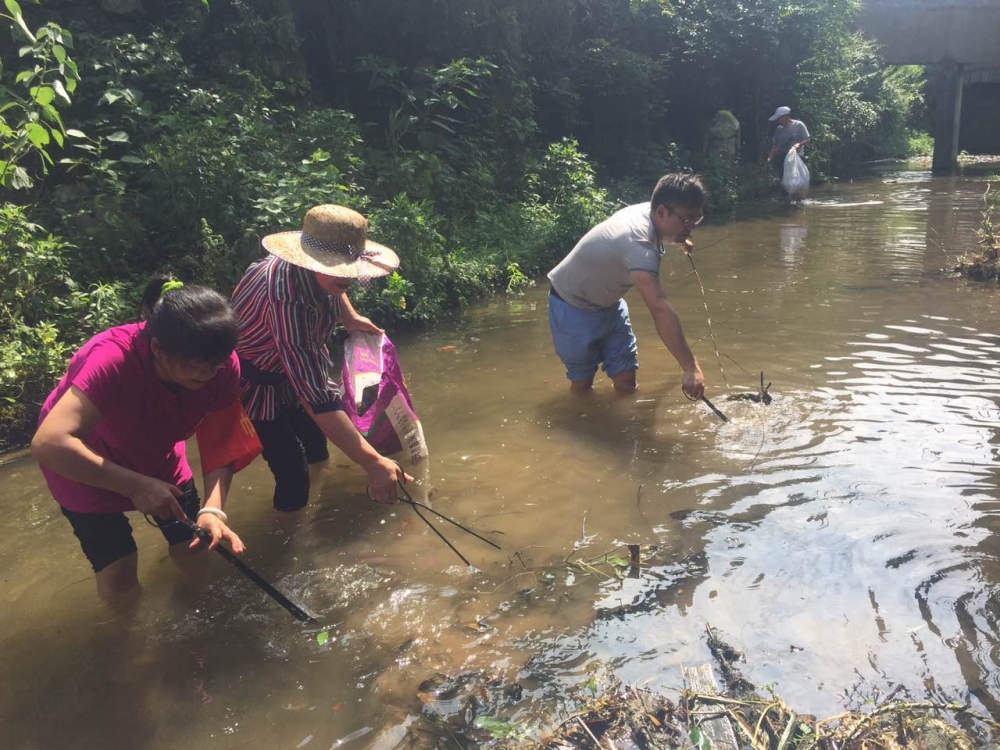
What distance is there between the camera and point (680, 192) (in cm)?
391

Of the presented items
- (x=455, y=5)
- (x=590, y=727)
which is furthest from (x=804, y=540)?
(x=455, y=5)

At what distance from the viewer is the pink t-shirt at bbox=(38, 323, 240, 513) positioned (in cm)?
221

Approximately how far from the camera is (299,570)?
124 inches

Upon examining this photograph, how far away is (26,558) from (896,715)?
336cm

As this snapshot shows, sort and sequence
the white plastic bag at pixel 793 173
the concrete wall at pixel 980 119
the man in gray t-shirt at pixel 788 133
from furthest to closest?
the concrete wall at pixel 980 119
the man in gray t-shirt at pixel 788 133
the white plastic bag at pixel 793 173

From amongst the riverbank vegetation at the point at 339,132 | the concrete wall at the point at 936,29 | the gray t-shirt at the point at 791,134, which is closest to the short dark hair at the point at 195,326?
the riverbank vegetation at the point at 339,132

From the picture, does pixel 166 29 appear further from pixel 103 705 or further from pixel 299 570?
pixel 103 705

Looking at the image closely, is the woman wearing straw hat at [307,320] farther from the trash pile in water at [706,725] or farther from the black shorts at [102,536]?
the trash pile in water at [706,725]

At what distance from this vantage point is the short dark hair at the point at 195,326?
2070 mm

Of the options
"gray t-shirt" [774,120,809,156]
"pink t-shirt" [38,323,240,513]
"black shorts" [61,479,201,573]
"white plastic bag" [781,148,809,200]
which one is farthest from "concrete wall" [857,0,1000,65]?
"black shorts" [61,479,201,573]

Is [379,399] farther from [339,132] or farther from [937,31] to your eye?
[937,31]

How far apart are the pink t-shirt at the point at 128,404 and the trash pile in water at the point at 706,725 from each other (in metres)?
1.20

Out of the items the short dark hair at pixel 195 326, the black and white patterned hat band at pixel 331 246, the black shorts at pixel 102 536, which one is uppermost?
the black and white patterned hat band at pixel 331 246

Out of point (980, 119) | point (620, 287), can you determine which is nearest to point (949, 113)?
point (980, 119)
